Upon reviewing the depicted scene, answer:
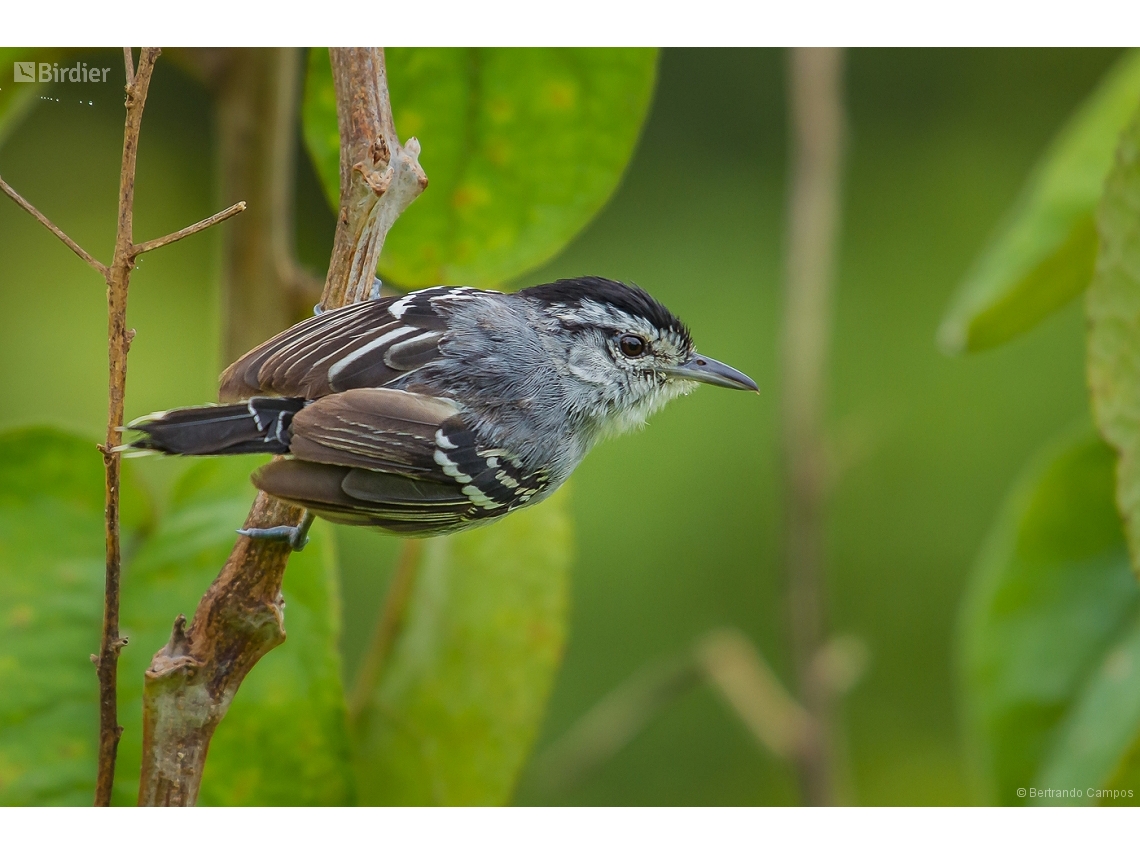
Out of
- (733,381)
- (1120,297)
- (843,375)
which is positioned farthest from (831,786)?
(843,375)

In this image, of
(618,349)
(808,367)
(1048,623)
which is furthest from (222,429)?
(1048,623)

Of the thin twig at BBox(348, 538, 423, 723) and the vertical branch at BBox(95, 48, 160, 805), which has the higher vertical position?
the vertical branch at BBox(95, 48, 160, 805)

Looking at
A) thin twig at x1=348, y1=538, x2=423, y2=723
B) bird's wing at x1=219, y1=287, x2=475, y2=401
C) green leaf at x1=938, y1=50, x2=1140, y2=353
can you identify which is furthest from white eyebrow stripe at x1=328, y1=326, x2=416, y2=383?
green leaf at x1=938, y1=50, x2=1140, y2=353

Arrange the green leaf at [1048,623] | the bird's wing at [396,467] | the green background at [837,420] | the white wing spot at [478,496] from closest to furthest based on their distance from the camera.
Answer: the bird's wing at [396,467]
the white wing spot at [478,496]
the green leaf at [1048,623]
the green background at [837,420]

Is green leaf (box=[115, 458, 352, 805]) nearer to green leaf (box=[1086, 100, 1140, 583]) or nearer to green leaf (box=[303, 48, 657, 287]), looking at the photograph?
green leaf (box=[303, 48, 657, 287])

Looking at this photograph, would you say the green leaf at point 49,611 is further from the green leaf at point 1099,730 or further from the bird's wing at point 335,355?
the green leaf at point 1099,730

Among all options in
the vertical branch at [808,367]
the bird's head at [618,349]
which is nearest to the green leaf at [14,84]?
the bird's head at [618,349]

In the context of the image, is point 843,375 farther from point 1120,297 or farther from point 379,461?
point 379,461

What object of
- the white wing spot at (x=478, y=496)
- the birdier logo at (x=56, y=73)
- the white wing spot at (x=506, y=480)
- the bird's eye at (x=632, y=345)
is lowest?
the white wing spot at (x=478, y=496)
